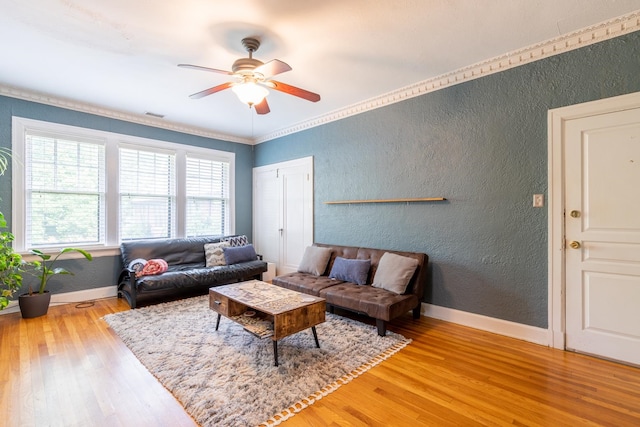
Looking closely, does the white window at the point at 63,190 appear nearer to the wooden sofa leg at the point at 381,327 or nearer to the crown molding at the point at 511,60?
the crown molding at the point at 511,60

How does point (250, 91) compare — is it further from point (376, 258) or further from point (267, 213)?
point (267, 213)

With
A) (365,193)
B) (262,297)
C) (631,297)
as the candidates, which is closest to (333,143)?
(365,193)

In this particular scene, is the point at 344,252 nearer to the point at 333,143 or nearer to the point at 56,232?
the point at 333,143

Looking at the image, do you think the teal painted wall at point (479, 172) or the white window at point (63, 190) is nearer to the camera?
the teal painted wall at point (479, 172)

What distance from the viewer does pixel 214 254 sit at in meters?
4.73

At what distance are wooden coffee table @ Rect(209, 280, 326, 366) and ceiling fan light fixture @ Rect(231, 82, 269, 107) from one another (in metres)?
1.72

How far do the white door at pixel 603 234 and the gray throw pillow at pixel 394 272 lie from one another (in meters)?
→ 1.33

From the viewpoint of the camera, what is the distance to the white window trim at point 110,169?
11.9 ft

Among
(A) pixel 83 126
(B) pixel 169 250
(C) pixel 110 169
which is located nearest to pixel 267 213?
(B) pixel 169 250

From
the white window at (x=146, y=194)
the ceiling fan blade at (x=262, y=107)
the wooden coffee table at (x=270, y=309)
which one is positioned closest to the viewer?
the wooden coffee table at (x=270, y=309)

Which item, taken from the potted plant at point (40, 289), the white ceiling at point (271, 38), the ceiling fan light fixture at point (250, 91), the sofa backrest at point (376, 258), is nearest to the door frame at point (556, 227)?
the white ceiling at point (271, 38)

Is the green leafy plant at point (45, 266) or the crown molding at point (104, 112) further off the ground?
the crown molding at point (104, 112)

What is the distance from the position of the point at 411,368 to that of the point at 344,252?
1862 mm

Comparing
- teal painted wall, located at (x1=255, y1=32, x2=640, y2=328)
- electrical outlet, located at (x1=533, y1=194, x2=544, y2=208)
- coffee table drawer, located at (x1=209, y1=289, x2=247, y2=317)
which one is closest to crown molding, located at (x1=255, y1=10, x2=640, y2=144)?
teal painted wall, located at (x1=255, y1=32, x2=640, y2=328)
